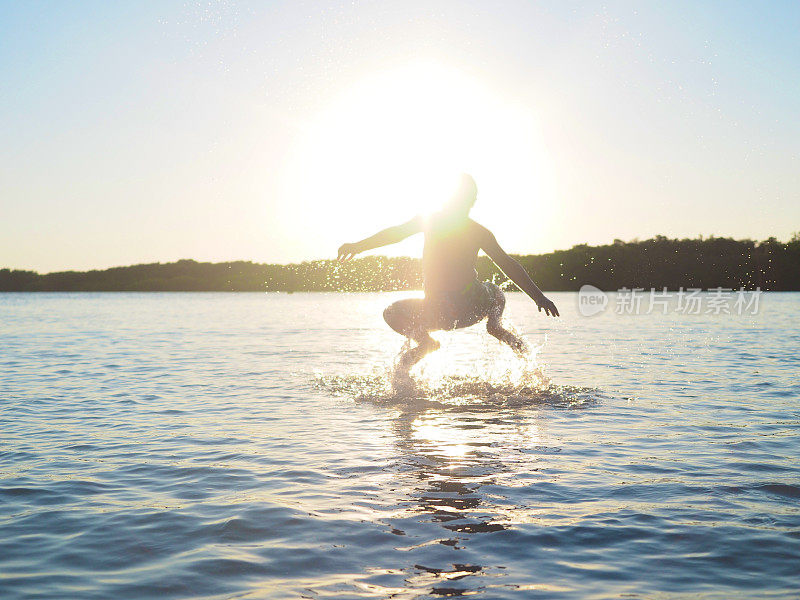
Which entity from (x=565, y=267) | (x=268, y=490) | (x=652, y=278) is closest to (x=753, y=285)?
(x=652, y=278)

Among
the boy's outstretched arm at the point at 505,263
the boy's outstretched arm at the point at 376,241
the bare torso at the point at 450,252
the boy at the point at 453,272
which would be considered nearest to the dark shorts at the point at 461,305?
the boy at the point at 453,272

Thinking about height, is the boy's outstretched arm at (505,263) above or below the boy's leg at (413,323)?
above

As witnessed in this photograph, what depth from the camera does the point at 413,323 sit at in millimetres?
11992

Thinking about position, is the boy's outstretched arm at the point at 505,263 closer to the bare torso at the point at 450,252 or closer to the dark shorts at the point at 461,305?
the bare torso at the point at 450,252

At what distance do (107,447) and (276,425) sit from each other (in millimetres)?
2233

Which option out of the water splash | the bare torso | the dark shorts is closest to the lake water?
the water splash

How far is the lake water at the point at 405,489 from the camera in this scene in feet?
14.6

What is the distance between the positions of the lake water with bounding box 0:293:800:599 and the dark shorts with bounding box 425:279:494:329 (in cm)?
132

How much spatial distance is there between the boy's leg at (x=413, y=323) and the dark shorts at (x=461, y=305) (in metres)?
0.22

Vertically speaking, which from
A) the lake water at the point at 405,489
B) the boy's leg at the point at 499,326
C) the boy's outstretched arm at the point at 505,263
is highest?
the boy's outstretched arm at the point at 505,263

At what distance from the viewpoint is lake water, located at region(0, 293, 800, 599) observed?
14.6 feet

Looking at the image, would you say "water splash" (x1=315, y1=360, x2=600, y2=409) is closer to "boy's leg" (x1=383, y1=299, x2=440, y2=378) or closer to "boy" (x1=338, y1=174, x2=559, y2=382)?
"boy's leg" (x1=383, y1=299, x2=440, y2=378)

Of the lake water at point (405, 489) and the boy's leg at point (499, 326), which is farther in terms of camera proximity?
the boy's leg at point (499, 326)

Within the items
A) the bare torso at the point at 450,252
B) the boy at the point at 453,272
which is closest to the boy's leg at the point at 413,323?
the boy at the point at 453,272
